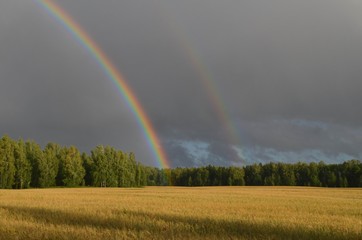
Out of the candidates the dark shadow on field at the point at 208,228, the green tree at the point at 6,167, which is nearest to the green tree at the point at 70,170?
the green tree at the point at 6,167

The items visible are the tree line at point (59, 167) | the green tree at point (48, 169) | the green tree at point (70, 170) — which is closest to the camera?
the tree line at point (59, 167)

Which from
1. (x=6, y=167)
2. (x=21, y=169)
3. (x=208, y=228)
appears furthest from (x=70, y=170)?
(x=208, y=228)

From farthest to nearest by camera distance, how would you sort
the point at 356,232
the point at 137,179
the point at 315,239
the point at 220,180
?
the point at 220,180
the point at 137,179
the point at 356,232
the point at 315,239

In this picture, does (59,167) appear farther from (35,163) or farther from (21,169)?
(21,169)

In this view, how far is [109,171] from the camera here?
132500 mm

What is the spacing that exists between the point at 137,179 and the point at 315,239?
14372 cm

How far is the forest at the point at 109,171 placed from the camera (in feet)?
358

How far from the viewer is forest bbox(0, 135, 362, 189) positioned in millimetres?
109062

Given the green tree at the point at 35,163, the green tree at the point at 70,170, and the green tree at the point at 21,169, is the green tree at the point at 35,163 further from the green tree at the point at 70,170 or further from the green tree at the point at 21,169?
the green tree at the point at 70,170

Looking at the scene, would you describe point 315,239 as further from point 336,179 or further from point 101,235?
point 336,179

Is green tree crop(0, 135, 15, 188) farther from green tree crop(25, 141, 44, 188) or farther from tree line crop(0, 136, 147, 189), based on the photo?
green tree crop(25, 141, 44, 188)

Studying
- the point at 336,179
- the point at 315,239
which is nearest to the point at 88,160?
the point at 336,179

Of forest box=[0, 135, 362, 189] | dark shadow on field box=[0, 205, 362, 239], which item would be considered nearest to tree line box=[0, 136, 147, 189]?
forest box=[0, 135, 362, 189]

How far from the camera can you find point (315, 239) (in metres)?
12.5
